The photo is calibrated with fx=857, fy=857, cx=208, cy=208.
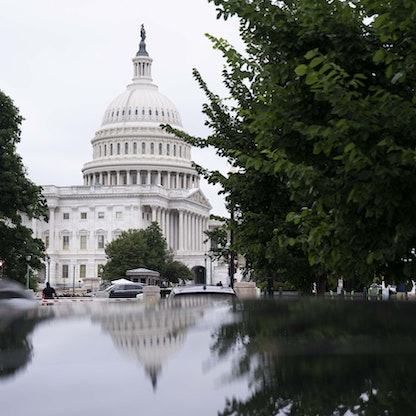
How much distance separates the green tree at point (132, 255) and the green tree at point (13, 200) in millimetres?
76633

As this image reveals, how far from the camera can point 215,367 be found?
219 inches

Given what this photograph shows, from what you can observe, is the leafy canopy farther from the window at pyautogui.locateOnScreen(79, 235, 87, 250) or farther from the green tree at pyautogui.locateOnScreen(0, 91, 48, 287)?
the green tree at pyautogui.locateOnScreen(0, 91, 48, 287)

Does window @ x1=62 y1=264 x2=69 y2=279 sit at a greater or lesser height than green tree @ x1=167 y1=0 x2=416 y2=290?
greater

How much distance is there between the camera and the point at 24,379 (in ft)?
16.9

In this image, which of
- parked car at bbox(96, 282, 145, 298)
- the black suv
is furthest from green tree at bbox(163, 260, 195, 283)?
parked car at bbox(96, 282, 145, 298)

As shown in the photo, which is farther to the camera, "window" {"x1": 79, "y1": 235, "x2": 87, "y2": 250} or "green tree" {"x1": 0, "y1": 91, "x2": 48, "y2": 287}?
"window" {"x1": 79, "y1": 235, "x2": 87, "y2": 250}

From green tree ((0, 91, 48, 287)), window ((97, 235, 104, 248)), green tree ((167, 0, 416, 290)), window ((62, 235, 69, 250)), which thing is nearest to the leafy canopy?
window ((97, 235, 104, 248))

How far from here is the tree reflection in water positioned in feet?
15.4

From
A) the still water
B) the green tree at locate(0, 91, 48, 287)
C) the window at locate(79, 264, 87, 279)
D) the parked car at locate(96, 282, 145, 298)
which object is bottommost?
the still water

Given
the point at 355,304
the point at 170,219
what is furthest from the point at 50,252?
the point at 355,304

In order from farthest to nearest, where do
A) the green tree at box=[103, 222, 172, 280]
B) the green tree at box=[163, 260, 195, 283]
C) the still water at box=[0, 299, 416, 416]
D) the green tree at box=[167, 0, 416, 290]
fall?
the green tree at box=[163, 260, 195, 283], the green tree at box=[103, 222, 172, 280], the green tree at box=[167, 0, 416, 290], the still water at box=[0, 299, 416, 416]

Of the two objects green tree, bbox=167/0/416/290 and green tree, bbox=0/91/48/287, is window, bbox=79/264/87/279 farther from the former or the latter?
green tree, bbox=167/0/416/290

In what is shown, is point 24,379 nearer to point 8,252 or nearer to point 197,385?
point 197,385

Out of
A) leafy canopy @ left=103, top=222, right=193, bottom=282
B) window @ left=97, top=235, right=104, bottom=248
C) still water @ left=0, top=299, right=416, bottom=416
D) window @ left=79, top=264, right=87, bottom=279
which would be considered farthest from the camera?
window @ left=79, top=264, right=87, bottom=279
